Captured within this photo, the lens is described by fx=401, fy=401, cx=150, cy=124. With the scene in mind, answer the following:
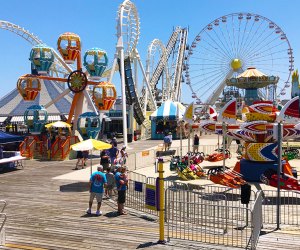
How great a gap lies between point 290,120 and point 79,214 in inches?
314

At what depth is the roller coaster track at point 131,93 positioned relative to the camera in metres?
35.8

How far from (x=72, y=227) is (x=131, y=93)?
29.2m

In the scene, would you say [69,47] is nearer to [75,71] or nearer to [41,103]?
[75,71]

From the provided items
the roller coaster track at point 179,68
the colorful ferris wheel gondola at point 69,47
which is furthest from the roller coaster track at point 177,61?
the colorful ferris wheel gondola at point 69,47

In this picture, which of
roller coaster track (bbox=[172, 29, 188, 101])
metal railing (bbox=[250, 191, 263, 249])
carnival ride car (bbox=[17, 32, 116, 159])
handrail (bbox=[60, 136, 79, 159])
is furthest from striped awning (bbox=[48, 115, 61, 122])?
metal railing (bbox=[250, 191, 263, 249])

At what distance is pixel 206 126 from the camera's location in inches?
758

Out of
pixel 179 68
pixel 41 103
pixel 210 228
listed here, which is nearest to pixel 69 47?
pixel 41 103

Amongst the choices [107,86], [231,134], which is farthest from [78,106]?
[231,134]

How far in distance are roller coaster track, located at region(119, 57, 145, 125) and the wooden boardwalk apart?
22.7 m

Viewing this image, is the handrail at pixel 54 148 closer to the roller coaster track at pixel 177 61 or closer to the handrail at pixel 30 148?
the handrail at pixel 30 148

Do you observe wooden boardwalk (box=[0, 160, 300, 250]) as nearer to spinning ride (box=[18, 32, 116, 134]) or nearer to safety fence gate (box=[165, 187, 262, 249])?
safety fence gate (box=[165, 187, 262, 249])

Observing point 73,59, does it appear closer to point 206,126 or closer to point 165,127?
point 206,126

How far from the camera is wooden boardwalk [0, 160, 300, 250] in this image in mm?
7977

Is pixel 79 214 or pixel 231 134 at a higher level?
pixel 231 134
